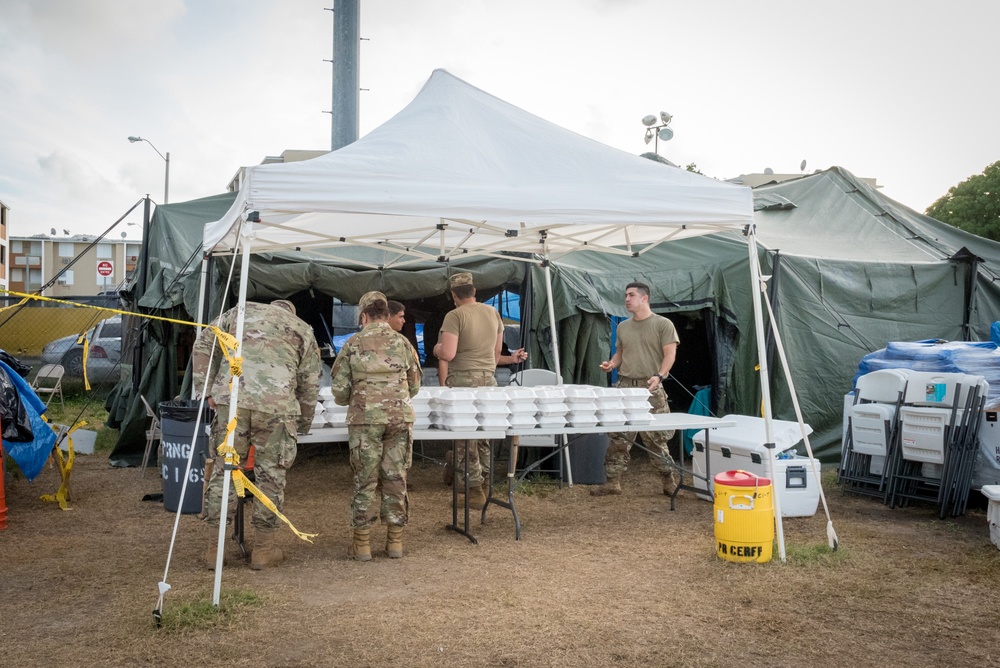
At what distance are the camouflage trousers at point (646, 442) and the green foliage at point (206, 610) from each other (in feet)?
11.8

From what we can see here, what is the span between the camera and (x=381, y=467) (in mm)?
4945

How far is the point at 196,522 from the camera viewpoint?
583 centimetres

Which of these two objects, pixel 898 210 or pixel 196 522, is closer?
pixel 196 522

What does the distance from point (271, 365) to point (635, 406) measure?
8.54 feet

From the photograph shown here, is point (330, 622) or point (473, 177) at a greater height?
point (473, 177)

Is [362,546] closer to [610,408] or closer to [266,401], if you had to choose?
[266,401]

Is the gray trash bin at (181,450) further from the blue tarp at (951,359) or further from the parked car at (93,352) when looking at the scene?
the parked car at (93,352)

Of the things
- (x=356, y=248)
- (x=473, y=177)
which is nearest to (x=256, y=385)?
(x=473, y=177)

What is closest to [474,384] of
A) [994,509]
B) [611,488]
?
[611,488]

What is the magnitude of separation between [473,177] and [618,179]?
0.94m

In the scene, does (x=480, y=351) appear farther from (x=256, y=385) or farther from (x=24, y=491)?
(x=24, y=491)

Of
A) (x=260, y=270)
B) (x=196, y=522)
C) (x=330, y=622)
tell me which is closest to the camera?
(x=330, y=622)

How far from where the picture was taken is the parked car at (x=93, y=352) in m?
14.7

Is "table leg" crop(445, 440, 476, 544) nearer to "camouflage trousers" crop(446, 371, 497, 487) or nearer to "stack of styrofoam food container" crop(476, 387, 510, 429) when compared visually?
"stack of styrofoam food container" crop(476, 387, 510, 429)
